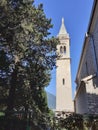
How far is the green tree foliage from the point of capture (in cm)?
1454

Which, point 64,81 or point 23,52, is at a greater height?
point 64,81

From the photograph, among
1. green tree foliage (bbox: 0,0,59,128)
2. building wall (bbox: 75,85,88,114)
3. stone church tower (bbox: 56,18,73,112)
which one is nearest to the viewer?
green tree foliage (bbox: 0,0,59,128)

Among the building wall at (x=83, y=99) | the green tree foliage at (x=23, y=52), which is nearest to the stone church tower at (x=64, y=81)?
the building wall at (x=83, y=99)

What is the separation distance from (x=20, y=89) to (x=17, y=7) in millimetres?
6413

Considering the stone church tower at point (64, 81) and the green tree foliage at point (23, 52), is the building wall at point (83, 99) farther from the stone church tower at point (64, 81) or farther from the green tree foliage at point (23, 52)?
the stone church tower at point (64, 81)

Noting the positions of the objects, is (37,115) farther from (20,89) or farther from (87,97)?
(20,89)

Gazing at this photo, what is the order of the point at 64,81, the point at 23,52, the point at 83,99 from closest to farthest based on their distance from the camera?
the point at 23,52 < the point at 83,99 < the point at 64,81

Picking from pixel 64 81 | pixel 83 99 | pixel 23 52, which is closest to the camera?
pixel 23 52

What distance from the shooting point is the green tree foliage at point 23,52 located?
14539 mm

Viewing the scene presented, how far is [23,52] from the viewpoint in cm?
1484

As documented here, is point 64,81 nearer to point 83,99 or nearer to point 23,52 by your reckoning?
point 83,99

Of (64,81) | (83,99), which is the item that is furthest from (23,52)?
(64,81)

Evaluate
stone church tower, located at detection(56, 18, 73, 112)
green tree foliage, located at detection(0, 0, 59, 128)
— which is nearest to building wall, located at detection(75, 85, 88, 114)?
green tree foliage, located at detection(0, 0, 59, 128)

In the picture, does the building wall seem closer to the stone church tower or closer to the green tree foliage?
the green tree foliage
